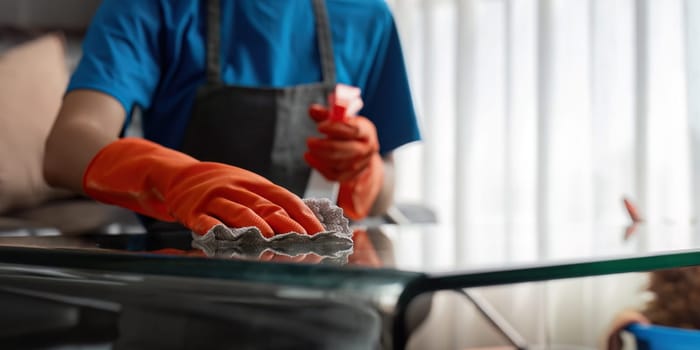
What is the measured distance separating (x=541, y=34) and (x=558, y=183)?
1.29ft

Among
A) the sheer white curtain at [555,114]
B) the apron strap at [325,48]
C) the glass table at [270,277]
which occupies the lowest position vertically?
the sheer white curtain at [555,114]

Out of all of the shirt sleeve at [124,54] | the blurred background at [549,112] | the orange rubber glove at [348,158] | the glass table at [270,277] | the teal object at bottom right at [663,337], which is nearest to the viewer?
the glass table at [270,277]

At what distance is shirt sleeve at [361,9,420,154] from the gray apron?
12cm

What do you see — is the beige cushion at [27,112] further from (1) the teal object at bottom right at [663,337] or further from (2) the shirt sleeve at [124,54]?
(1) the teal object at bottom right at [663,337]

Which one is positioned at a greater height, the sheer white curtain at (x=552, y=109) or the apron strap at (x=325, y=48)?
the apron strap at (x=325, y=48)

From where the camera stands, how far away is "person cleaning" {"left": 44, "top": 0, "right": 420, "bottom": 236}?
977mm

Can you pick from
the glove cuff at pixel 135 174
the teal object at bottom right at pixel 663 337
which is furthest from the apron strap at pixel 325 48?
the teal object at bottom right at pixel 663 337

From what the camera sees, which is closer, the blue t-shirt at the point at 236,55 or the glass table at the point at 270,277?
the glass table at the point at 270,277

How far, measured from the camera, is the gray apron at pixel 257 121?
1168mm

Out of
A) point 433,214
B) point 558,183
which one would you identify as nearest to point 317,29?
point 433,214

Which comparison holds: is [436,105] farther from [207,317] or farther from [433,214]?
[207,317]

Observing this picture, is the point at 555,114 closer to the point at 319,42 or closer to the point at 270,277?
the point at 319,42

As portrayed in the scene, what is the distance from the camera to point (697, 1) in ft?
5.21

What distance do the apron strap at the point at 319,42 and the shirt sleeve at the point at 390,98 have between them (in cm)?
12
